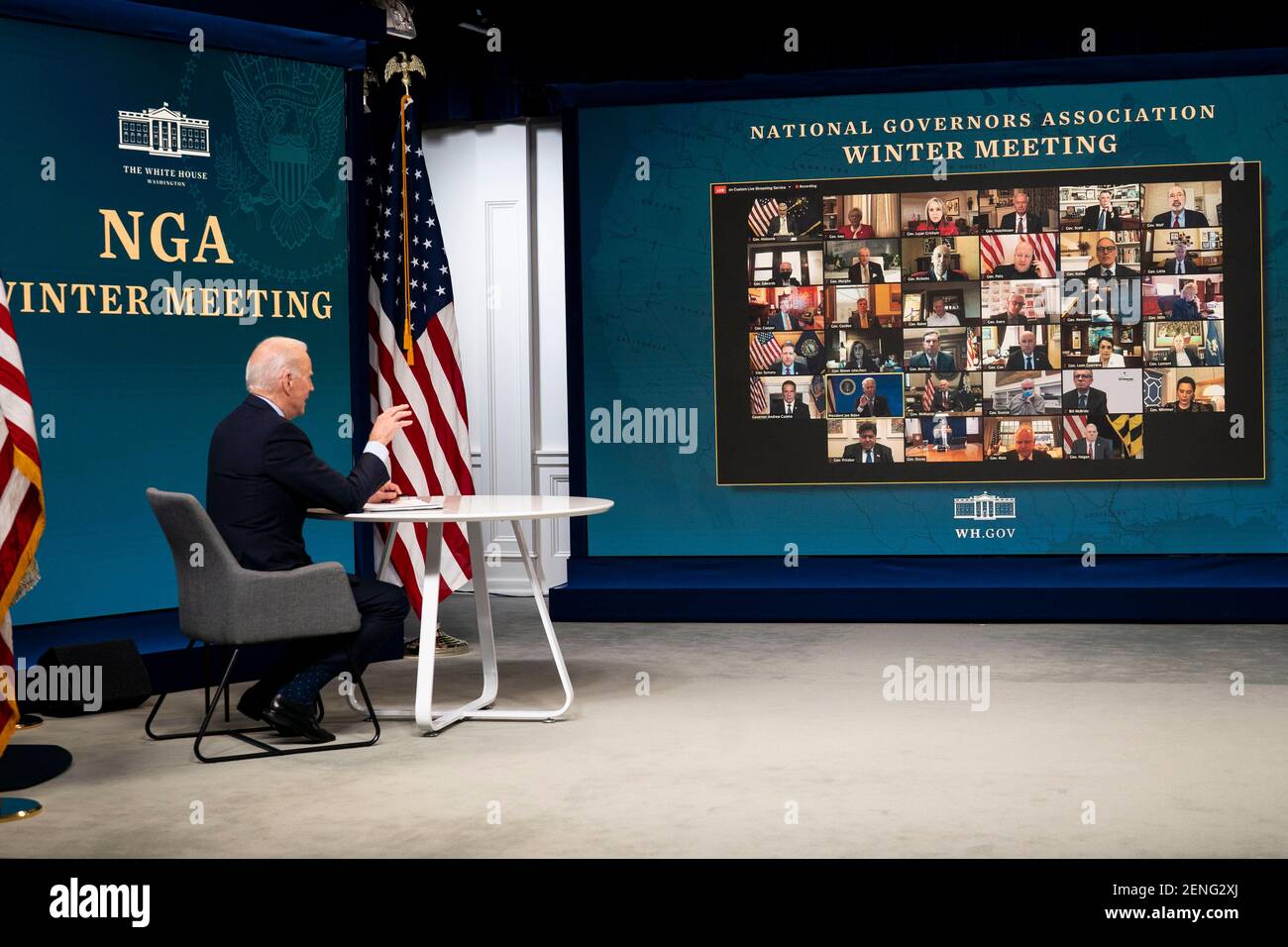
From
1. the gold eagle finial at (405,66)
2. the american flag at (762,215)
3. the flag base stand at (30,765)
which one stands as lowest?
the flag base stand at (30,765)

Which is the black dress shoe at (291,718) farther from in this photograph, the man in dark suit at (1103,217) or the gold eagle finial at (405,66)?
the man in dark suit at (1103,217)

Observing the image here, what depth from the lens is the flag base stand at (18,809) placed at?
4359 millimetres

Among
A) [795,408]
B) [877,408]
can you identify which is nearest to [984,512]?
[877,408]

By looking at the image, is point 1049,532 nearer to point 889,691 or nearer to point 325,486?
point 889,691

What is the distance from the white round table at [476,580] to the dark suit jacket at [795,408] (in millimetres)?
2709

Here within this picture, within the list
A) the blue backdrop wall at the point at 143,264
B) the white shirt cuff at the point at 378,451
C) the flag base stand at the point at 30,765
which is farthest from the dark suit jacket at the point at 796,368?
the flag base stand at the point at 30,765

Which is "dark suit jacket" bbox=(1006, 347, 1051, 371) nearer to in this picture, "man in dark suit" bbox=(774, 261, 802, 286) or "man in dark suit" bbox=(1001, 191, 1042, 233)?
"man in dark suit" bbox=(1001, 191, 1042, 233)

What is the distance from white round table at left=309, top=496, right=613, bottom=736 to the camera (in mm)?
5199

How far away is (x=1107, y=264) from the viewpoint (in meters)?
8.05

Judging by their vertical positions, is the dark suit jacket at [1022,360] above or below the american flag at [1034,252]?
below

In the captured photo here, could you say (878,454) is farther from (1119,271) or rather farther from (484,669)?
(484,669)

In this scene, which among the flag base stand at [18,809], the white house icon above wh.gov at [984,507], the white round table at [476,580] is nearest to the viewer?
the flag base stand at [18,809]

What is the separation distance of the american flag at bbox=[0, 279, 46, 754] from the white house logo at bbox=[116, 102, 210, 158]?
2.15 m

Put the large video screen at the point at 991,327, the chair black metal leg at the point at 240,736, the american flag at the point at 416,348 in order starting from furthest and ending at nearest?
the large video screen at the point at 991,327 < the american flag at the point at 416,348 < the chair black metal leg at the point at 240,736
